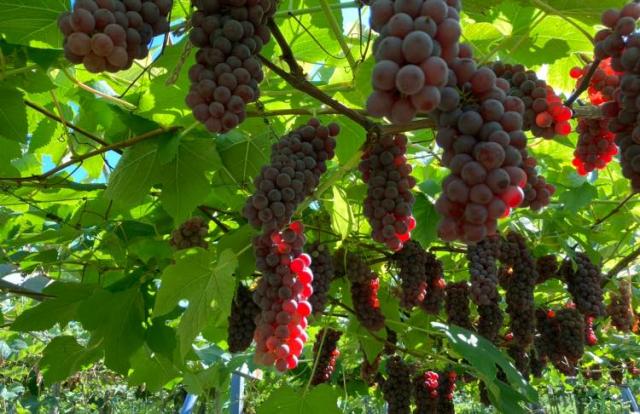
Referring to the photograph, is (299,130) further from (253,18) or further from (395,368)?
(395,368)

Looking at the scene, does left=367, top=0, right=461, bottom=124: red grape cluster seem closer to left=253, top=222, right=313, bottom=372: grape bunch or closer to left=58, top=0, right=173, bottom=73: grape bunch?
left=58, top=0, right=173, bottom=73: grape bunch

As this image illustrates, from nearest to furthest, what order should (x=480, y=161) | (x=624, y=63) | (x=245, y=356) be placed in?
(x=480, y=161) < (x=624, y=63) < (x=245, y=356)

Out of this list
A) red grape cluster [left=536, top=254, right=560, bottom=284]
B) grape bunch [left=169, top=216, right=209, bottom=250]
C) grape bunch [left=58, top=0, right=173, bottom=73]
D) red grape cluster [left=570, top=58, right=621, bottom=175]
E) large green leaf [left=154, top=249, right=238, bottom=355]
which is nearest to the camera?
grape bunch [left=58, top=0, right=173, bottom=73]

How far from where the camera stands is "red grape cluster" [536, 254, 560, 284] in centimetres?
307

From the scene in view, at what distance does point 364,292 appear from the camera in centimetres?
260

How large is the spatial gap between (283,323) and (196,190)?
90 centimetres

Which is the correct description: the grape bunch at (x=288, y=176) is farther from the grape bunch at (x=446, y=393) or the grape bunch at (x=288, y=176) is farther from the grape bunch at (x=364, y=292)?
the grape bunch at (x=446, y=393)

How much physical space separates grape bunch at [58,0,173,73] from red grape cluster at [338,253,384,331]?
1750 millimetres

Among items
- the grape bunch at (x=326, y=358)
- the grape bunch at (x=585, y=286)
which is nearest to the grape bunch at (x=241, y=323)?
the grape bunch at (x=326, y=358)

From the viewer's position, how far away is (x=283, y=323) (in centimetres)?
150

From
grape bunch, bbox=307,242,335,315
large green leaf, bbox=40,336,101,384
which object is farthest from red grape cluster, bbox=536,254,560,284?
large green leaf, bbox=40,336,101,384

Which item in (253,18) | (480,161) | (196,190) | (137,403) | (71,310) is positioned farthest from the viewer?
(137,403)

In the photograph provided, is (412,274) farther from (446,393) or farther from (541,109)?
(446,393)

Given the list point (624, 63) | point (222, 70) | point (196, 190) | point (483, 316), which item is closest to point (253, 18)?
point (222, 70)
